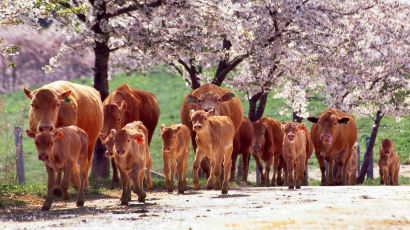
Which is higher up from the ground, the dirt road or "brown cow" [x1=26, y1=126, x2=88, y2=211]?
"brown cow" [x1=26, y1=126, x2=88, y2=211]

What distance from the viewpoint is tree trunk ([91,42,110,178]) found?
18.5m

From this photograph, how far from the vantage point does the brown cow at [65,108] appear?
1227 centimetres

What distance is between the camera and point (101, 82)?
62.3 feet

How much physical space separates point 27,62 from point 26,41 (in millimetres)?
2218

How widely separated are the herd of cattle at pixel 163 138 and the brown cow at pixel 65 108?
0.06 ft

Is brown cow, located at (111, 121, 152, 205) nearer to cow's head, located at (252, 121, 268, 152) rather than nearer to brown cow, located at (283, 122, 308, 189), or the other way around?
brown cow, located at (283, 122, 308, 189)

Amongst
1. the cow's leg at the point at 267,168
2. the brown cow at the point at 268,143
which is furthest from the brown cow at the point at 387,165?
the cow's leg at the point at 267,168

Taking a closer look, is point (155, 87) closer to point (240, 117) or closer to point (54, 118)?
point (240, 117)

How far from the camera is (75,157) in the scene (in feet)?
38.9

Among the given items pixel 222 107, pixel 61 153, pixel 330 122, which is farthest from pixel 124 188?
pixel 330 122

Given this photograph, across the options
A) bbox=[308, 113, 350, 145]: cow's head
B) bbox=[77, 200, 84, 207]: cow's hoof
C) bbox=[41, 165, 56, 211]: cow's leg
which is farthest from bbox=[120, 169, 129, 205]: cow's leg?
bbox=[308, 113, 350, 145]: cow's head

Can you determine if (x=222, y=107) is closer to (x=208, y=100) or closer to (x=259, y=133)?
(x=208, y=100)

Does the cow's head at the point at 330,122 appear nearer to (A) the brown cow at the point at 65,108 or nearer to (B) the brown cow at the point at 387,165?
(B) the brown cow at the point at 387,165

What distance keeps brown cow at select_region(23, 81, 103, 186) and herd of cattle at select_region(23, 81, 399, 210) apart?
0.06ft
